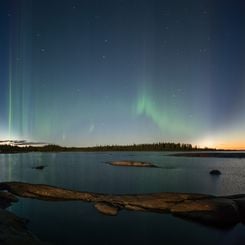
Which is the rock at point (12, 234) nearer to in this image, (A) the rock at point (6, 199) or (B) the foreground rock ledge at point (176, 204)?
(A) the rock at point (6, 199)

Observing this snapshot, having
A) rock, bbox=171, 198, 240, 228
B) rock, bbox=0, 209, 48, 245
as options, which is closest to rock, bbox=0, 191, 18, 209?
rock, bbox=0, 209, 48, 245

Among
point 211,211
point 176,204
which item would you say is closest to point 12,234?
point 176,204

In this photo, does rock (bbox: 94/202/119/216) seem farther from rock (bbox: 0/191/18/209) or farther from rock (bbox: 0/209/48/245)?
rock (bbox: 0/191/18/209)

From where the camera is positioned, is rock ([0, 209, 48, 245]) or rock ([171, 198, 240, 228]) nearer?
rock ([0, 209, 48, 245])

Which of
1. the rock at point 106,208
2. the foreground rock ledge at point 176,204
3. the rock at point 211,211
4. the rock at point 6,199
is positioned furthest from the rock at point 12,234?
the rock at point 211,211

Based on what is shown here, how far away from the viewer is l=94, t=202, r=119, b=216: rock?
23.8 m

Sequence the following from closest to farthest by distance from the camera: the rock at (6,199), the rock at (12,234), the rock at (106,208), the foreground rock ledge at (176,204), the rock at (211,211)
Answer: the rock at (12,234)
the rock at (211,211)
the foreground rock ledge at (176,204)
the rock at (106,208)
the rock at (6,199)

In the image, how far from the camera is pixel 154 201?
24.7 m

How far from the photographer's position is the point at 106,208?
966 inches

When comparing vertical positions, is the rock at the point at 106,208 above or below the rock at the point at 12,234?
below

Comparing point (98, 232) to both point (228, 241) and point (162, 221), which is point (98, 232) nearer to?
point (162, 221)

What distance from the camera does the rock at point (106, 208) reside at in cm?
2384

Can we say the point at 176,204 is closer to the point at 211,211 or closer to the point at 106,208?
the point at 211,211

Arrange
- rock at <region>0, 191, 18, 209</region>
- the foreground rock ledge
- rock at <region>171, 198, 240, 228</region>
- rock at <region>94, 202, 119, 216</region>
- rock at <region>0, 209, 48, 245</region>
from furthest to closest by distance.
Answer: rock at <region>0, 191, 18, 209</region> → rock at <region>94, 202, 119, 216</region> → the foreground rock ledge → rock at <region>171, 198, 240, 228</region> → rock at <region>0, 209, 48, 245</region>
